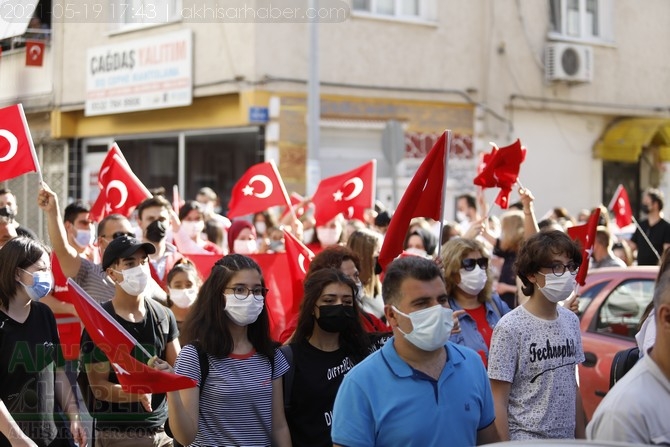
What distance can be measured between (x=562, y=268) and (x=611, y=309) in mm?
3297

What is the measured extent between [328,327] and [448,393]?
4.27 ft

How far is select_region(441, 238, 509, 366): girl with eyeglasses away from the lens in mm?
6250

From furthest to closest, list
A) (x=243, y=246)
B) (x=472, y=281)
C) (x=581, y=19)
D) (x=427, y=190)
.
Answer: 1. (x=581, y=19)
2. (x=243, y=246)
3. (x=427, y=190)
4. (x=472, y=281)

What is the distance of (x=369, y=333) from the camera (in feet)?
18.6

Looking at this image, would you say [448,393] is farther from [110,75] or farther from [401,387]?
[110,75]

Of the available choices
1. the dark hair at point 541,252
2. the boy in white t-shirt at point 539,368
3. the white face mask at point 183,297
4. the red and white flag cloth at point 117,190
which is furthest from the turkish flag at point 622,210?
the boy in white t-shirt at point 539,368

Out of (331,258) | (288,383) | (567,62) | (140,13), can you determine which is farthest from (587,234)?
(140,13)

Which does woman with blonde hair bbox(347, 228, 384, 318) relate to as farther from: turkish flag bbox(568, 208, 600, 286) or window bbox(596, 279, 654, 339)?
window bbox(596, 279, 654, 339)

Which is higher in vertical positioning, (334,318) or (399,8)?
(399,8)

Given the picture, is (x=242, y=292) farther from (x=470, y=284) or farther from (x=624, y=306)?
(x=624, y=306)

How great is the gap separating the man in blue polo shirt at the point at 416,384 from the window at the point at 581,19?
18.2 m

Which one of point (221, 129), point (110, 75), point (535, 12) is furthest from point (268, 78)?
point (535, 12)

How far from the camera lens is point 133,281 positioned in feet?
19.2

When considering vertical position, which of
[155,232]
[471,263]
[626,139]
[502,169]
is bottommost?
[471,263]
